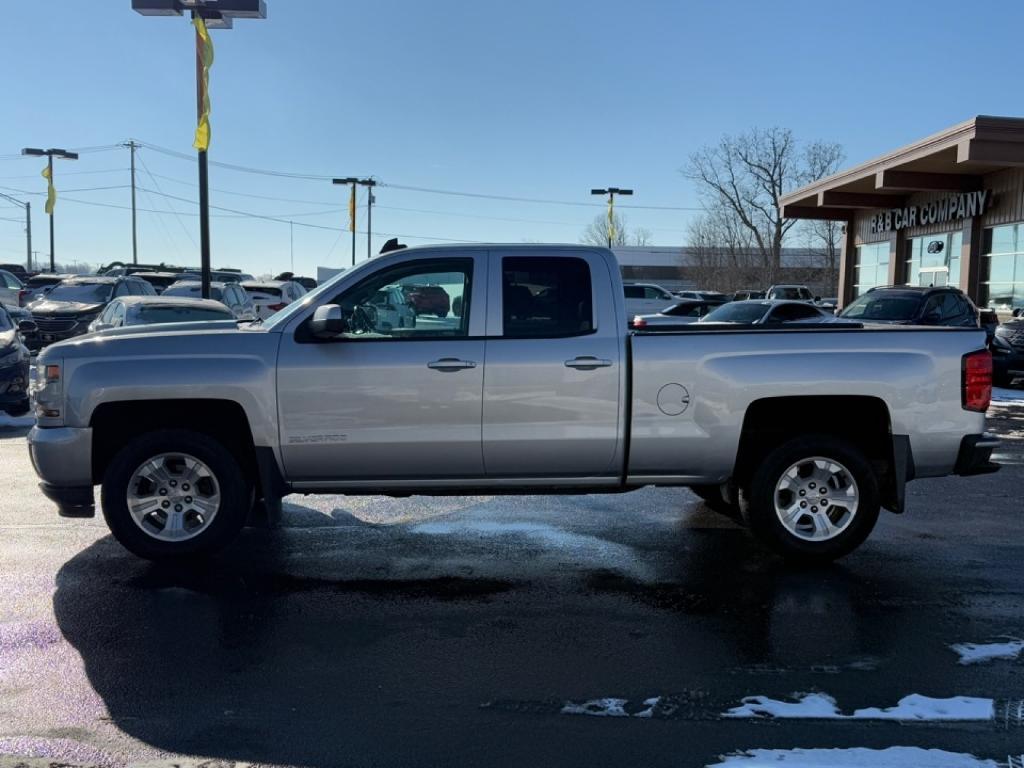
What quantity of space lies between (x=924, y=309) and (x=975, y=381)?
11.9m

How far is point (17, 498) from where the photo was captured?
25.7 feet

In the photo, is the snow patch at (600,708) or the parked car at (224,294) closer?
the snow patch at (600,708)

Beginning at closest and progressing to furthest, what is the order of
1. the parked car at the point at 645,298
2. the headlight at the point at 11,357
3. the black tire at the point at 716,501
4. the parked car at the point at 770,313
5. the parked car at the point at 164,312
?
the black tire at the point at 716,501, the headlight at the point at 11,357, the parked car at the point at 164,312, the parked car at the point at 770,313, the parked car at the point at 645,298

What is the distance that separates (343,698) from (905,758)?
7.60ft

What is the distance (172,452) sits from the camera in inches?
230

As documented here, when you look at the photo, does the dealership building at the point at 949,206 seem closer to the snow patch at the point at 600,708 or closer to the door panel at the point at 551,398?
the door panel at the point at 551,398

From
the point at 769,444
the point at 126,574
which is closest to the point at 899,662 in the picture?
the point at 769,444

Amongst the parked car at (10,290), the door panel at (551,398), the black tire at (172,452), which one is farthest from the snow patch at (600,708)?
the parked car at (10,290)

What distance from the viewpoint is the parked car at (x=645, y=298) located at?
106 feet

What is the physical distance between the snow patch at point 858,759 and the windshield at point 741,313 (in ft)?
48.6

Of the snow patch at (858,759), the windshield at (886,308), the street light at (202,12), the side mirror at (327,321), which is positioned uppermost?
the street light at (202,12)

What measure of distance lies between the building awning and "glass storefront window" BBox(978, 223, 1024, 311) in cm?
164

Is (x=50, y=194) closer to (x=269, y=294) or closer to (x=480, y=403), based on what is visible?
(x=269, y=294)

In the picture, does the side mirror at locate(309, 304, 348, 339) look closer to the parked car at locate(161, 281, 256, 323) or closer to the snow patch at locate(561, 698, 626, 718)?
the snow patch at locate(561, 698, 626, 718)
